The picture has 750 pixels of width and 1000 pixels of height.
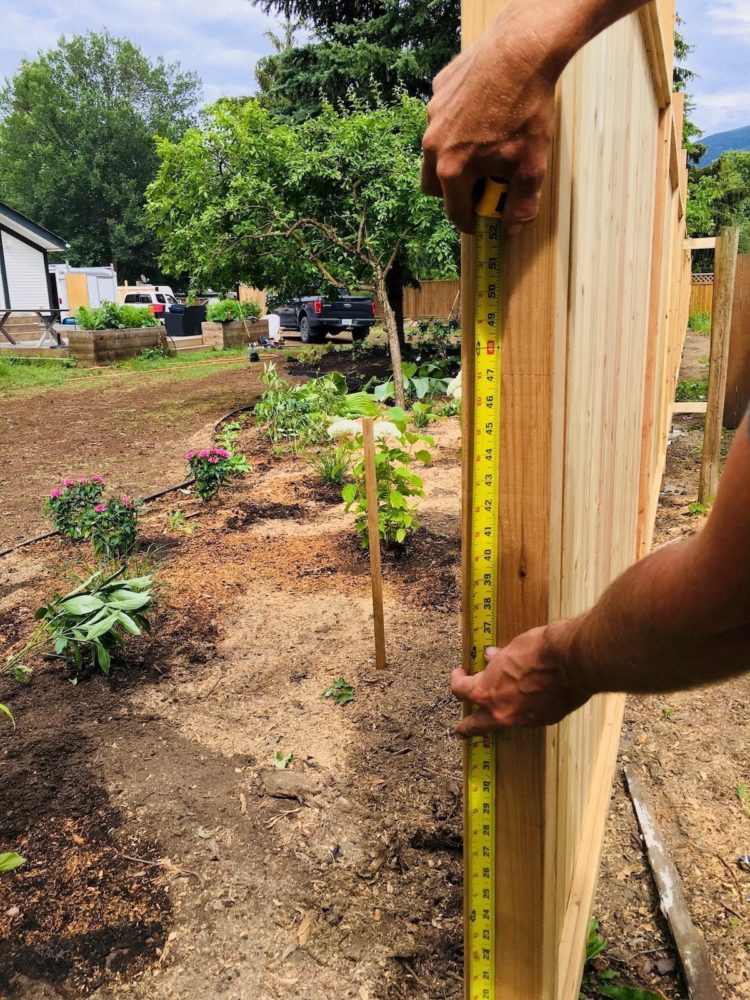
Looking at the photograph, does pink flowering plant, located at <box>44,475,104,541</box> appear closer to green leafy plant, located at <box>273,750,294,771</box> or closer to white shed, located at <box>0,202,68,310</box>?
green leafy plant, located at <box>273,750,294,771</box>

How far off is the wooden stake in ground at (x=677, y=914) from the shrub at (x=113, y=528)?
3537 millimetres

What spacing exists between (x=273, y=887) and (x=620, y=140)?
2413mm

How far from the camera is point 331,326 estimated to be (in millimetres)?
23031

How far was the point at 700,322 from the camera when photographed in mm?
23922

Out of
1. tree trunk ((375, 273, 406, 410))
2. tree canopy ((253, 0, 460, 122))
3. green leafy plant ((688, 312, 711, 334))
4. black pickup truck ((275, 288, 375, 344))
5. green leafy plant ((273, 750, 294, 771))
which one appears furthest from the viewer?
green leafy plant ((688, 312, 711, 334))

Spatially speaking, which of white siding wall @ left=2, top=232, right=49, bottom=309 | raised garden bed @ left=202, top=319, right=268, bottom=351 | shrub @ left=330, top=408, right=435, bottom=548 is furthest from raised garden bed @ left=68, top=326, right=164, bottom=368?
shrub @ left=330, top=408, right=435, bottom=548

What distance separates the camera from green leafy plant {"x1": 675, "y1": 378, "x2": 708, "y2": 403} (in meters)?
10.8

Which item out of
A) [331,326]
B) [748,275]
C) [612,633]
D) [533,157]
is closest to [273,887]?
[612,633]

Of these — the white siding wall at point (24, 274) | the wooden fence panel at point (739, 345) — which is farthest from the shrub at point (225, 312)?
the wooden fence panel at point (739, 345)

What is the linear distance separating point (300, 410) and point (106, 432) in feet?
9.52

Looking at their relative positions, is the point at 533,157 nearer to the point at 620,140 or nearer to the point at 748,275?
the point at 620,140

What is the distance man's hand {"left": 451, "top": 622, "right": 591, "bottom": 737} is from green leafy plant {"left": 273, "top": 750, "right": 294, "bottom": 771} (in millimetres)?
1864

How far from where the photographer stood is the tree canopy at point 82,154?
5322 centimetres

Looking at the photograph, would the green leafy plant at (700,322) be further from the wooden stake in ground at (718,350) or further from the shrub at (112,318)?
the wooden stake in ground at (718,350)
